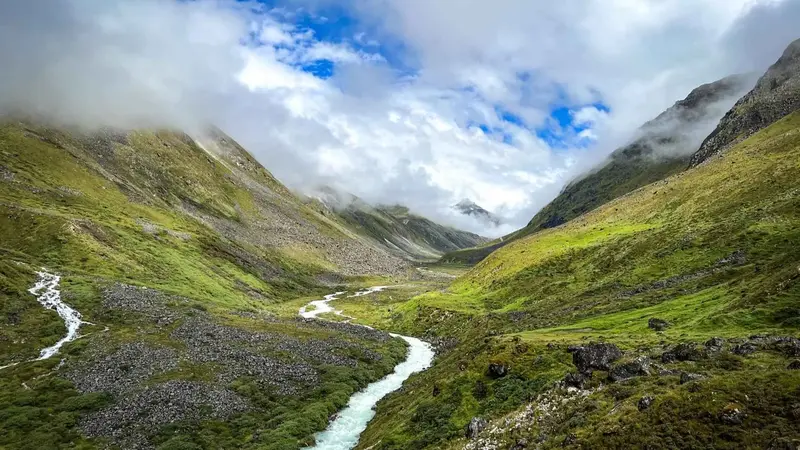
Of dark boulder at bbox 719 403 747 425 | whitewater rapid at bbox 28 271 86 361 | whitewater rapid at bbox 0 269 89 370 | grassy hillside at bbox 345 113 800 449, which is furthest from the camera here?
whitewater rapid at bbox 28 271 86 361

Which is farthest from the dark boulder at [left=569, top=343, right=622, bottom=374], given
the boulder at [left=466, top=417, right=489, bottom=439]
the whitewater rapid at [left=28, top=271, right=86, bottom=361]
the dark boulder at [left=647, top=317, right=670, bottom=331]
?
the whitewater rapid at [left=28, top=271, right=86, bottom=361]

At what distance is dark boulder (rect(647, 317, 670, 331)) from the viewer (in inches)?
2108

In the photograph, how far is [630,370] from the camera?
37156mm

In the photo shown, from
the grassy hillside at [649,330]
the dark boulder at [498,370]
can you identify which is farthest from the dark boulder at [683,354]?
the dark boulder at [498,370]

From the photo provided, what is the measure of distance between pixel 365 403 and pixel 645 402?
47.8 meters

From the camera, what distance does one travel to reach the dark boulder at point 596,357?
40562 millimetres

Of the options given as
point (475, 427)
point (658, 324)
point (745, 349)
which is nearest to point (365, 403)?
point (475, 427)

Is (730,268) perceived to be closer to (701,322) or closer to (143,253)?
(701,322)

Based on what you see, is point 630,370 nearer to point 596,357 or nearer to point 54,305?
point 596,357

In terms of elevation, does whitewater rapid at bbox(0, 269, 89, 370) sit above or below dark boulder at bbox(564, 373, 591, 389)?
above

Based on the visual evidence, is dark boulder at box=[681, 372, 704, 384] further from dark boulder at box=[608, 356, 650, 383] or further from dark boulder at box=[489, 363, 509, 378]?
dark boulder at box=[489, 363, 509, 378]

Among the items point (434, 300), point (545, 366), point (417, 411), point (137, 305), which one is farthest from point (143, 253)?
point (545, 366)

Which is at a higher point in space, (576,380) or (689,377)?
(576,380)

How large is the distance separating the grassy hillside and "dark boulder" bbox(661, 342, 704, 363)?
15cm
